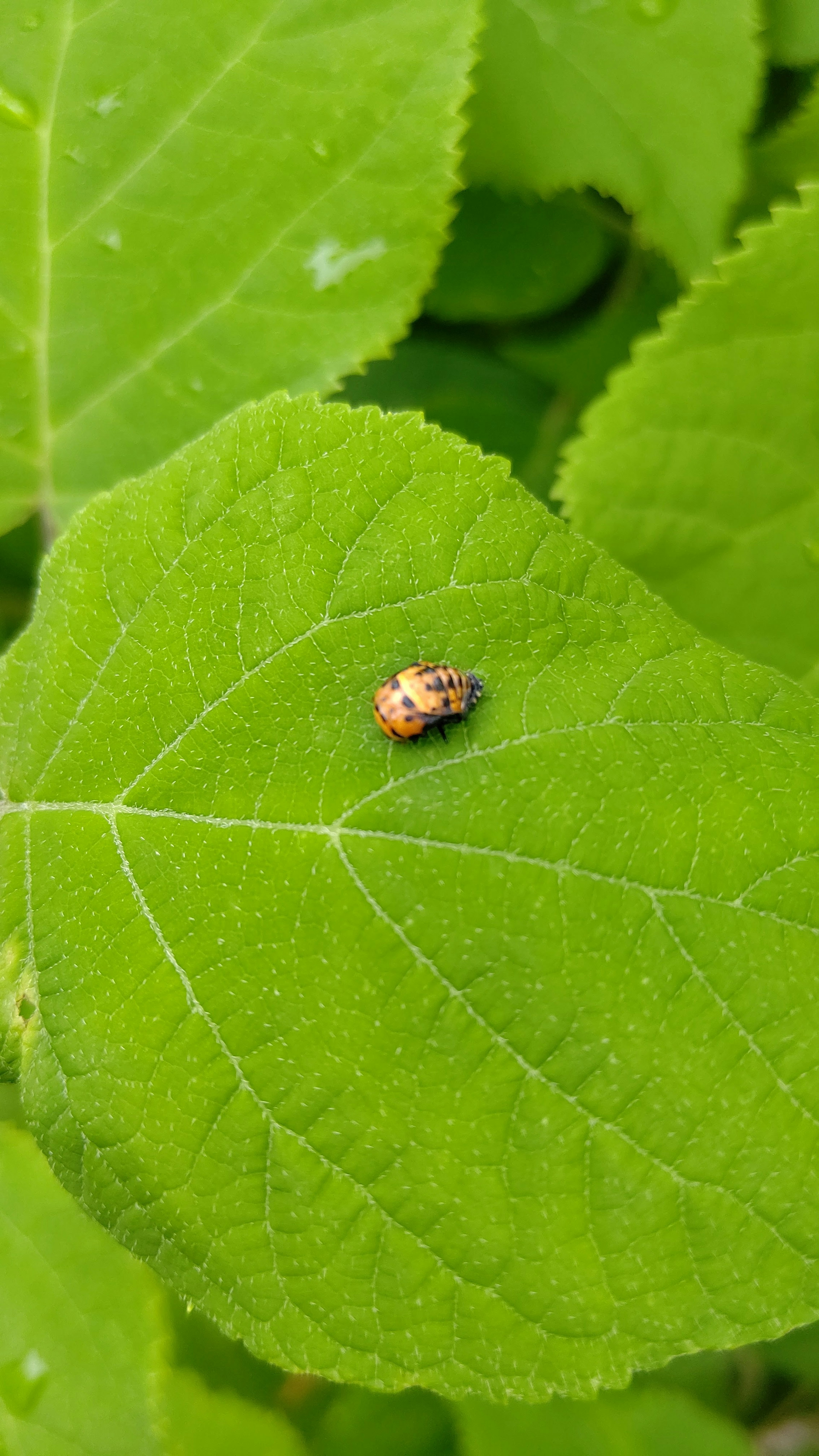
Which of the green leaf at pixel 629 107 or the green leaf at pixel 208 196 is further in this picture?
the green leaf at pixel 629 107

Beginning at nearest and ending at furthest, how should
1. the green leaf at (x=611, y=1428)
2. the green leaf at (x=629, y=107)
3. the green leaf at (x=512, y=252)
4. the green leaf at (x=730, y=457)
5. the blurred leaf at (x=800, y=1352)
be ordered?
1. the green leaf at (x=730, y=457)
2. the green leaf at (x=629, y=107)
3. the green leaf at (x=512, y=252)
4. the green leaf at (x=611, y=1428)
5. the blurred leaf at (x=800, y=1352)

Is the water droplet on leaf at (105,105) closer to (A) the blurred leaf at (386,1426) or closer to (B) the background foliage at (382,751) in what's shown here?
(B) the background foliage at (382,751)

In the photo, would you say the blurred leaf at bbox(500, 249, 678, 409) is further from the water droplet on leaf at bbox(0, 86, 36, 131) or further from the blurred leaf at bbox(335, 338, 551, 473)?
the water droplet on leaf at bbox(0, 86, 36, 131)

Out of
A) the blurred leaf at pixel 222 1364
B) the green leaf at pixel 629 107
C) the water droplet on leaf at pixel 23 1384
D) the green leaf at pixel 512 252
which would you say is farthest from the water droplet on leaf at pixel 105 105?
the blurred leaf at pixel 222 1364

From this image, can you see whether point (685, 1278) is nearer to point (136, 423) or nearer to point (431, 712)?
point (431, 712)

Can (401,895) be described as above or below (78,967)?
above

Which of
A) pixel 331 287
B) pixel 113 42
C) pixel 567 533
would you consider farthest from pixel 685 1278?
pixel 113 42
